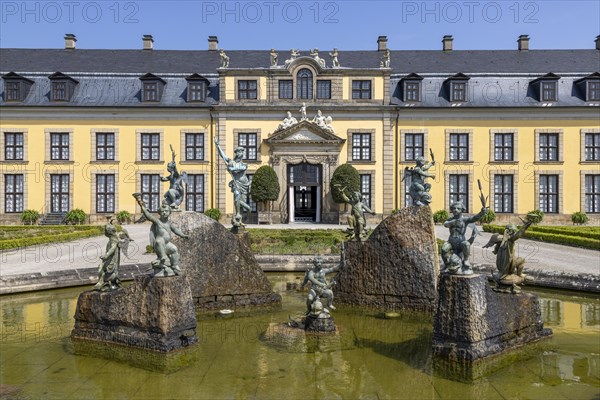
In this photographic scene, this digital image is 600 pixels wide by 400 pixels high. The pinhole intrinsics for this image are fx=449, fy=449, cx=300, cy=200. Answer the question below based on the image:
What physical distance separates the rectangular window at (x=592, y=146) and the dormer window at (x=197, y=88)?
2904 cm

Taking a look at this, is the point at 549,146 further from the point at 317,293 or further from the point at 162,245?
the point at 162,245

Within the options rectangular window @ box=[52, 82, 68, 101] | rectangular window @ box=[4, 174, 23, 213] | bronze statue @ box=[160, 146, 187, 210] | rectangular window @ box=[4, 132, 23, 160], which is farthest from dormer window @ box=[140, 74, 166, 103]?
bronze statue @ box=[160, 146, 187, 210]

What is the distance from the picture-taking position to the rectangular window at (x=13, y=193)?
33.4 metres

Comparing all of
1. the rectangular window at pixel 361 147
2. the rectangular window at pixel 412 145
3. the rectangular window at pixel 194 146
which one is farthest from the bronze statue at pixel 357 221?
the rectangular window at pixel 194 146

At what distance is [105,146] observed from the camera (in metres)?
34.2

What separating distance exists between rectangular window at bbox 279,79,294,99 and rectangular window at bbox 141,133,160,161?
9972 millimetres

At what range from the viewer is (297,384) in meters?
5.76

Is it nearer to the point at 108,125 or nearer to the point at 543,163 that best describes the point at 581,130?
the point at 543,163

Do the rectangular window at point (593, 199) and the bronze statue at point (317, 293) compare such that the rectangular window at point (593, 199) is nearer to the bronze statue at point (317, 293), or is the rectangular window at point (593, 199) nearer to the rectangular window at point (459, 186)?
the rectangular window at point (459, 186)

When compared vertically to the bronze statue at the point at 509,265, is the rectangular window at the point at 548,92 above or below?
above

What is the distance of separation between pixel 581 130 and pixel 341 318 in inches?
1285

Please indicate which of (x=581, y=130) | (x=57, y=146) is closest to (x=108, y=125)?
(x=57, y=146)

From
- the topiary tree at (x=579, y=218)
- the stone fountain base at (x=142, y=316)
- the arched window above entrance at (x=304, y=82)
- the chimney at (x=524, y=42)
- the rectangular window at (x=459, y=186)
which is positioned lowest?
the stone fountain base at (x=142, y=316)

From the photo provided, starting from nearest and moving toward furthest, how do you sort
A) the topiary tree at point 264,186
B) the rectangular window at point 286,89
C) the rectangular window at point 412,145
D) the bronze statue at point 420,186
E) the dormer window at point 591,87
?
the bronze statue at point 420,186 < the topiary tree at point 264,186 < the dormer window at point 591,87 < the rectangular window at point 286,89 < the rectangular window at point 412,145
